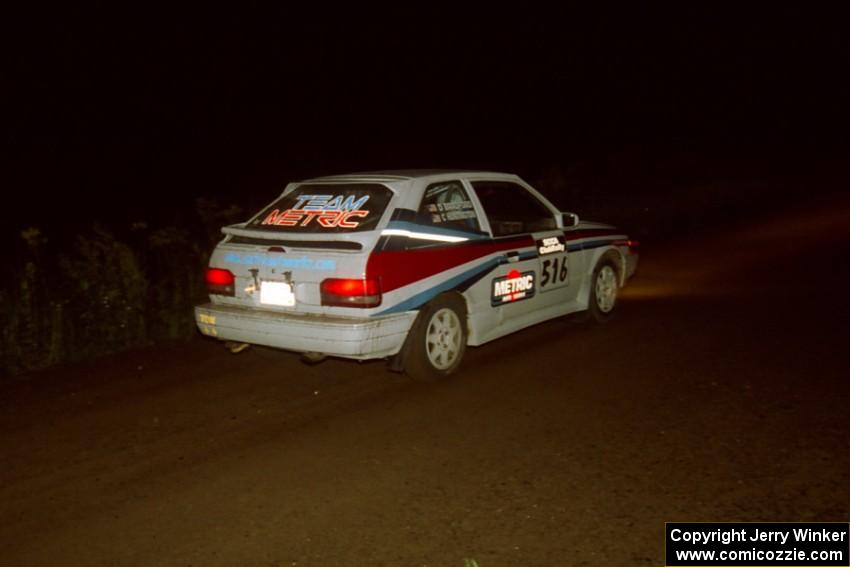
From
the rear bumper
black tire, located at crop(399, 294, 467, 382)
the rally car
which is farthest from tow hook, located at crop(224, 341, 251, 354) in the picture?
black tire, located at crop(399, 294, 467, 382)

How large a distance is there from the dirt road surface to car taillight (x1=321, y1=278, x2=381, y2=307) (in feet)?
2.37

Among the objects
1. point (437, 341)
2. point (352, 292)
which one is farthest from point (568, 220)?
point (352, 292)

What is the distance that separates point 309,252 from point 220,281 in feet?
3.03

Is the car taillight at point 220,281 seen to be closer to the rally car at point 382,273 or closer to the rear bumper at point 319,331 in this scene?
the rally car at point 382,273

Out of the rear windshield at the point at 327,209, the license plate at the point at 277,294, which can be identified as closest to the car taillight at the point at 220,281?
the license plate at the point at 277,294

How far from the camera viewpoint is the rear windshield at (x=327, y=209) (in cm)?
653

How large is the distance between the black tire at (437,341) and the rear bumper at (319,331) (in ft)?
0.41

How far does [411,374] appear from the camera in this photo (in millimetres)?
6676

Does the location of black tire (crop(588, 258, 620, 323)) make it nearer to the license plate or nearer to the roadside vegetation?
the license plate

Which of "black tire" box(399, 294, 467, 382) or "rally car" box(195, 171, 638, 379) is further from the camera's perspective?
"black tire" box(399, 294, 467, 382)

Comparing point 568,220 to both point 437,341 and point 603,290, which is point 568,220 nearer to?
point 603,290

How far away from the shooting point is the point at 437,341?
6770mm

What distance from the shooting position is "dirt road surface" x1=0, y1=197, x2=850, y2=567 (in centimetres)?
415

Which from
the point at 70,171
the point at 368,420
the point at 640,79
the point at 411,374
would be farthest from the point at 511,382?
the point at 640,79
